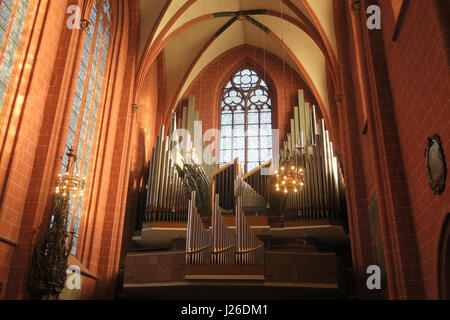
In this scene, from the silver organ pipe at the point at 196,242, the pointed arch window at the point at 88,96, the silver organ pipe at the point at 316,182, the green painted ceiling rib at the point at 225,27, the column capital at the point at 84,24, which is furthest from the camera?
the green painted ceiling rib at the point at 225,27

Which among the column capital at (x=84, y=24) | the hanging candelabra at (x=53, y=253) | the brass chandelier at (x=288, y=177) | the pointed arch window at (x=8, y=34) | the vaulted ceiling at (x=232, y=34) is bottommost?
the hanging candelabra at (x=53, y=253)

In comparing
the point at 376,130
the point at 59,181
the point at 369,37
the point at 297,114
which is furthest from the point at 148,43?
the point at 376,130

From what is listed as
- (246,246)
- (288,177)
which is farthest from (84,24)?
(246,246)

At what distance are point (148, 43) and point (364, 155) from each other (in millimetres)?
8148

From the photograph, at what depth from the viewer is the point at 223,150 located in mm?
18438

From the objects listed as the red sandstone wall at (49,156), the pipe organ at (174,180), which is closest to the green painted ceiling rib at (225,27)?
the pipe organ at (174,180)

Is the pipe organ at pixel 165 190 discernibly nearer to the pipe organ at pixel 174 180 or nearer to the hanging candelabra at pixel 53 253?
the pipe organ at pixel 174 180

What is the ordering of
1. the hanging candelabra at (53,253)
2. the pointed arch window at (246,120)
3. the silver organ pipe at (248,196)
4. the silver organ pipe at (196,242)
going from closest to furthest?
1. the hanging candelabra at (53,253)
2. the silver organ pipe at (196,242)
3. the silver organ pipe at (248,196)
4. the pointed arch window at (246,120)

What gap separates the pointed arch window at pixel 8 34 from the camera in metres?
9.41

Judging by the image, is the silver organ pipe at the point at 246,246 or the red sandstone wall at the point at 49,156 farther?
the silver organ pipe at the point at 246,246

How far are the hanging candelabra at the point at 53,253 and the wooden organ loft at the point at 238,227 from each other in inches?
139

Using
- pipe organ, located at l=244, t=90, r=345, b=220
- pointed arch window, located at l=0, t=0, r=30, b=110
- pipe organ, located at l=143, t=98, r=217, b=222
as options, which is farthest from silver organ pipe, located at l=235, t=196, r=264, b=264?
pointed arch window, located at l=0, t=0, r=30, b=110

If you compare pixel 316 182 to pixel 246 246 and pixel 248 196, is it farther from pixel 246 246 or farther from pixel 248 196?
pixel 246 246

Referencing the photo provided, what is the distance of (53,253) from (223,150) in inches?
397
